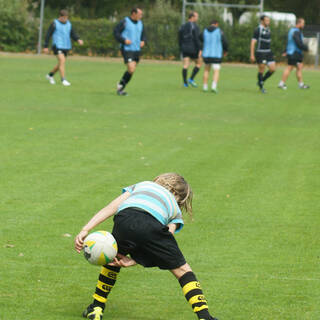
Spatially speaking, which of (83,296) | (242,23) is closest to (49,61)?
(242,23)

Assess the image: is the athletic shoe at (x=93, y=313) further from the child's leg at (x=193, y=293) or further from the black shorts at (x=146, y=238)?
the child's leg at (x=193, y=293)

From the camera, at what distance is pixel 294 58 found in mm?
24250

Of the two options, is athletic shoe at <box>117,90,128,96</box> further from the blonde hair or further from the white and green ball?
the white and green ball

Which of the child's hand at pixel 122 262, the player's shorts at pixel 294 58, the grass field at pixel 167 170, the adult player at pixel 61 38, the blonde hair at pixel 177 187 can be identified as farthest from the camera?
the player's shorts at pixel 294 58

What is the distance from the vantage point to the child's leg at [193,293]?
16.6ft

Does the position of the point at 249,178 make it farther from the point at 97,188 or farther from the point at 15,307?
the point at 15,307

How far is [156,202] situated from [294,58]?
19.9 m

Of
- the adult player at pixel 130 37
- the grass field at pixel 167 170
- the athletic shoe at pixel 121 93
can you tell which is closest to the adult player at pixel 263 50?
the grass field at pixel 167 170

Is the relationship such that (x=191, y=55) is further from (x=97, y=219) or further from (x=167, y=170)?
(x=97, y=219)

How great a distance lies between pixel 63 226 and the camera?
26.3 ft

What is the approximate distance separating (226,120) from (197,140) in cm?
312

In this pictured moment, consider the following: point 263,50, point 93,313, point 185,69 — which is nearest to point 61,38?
point 185,69

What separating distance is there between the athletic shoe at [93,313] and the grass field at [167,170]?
4.7 inches

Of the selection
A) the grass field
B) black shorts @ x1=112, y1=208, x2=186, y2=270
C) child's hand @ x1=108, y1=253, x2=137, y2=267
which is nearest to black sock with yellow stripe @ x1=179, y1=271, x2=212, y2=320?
black shorts @ x1=112, y1=208, x2=186, y2=270
